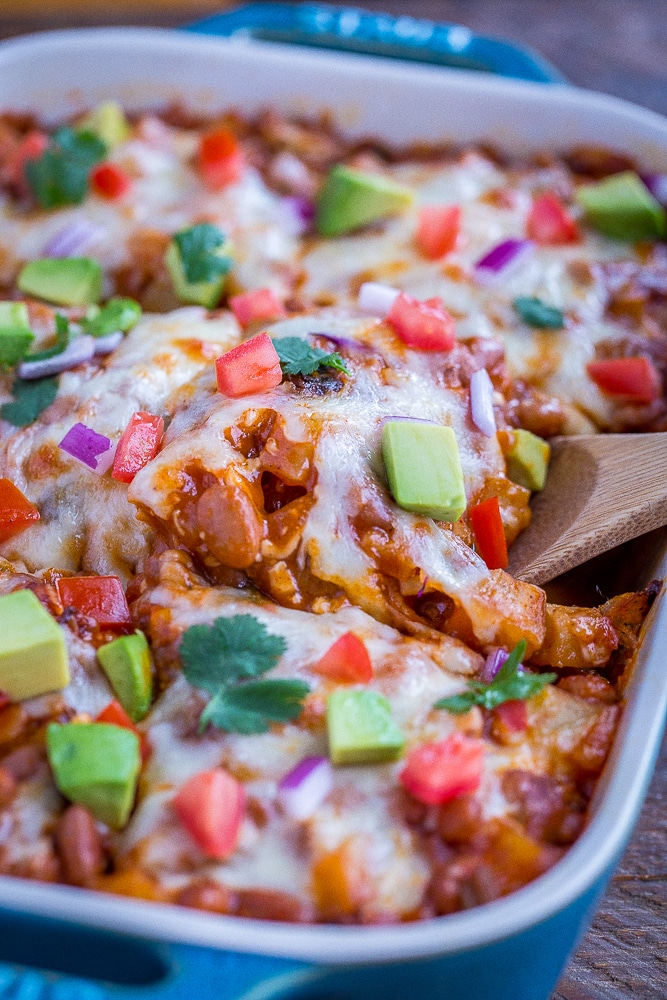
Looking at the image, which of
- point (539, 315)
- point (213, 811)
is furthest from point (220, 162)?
point (213, 811)

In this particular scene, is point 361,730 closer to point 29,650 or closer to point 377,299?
point 29,650

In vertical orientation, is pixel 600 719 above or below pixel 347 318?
below

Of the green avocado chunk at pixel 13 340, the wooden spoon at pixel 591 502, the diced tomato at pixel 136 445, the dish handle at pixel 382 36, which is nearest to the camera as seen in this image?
the diced tomato at pixel 136 445

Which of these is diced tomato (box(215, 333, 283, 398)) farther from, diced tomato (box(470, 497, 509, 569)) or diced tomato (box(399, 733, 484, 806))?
diced tomato (box(399, 733, 484, 806))

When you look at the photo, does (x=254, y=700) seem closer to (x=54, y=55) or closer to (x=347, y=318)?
(x=347, y=318)

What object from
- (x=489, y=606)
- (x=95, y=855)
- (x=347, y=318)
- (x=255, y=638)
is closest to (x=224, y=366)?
(x=347, y=318)

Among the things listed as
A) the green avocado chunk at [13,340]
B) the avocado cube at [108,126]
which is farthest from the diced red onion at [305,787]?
the avocado cube at [108,126]

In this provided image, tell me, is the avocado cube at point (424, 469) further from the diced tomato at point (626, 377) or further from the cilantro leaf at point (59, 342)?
the cilantro leaf at point (59, 342)
